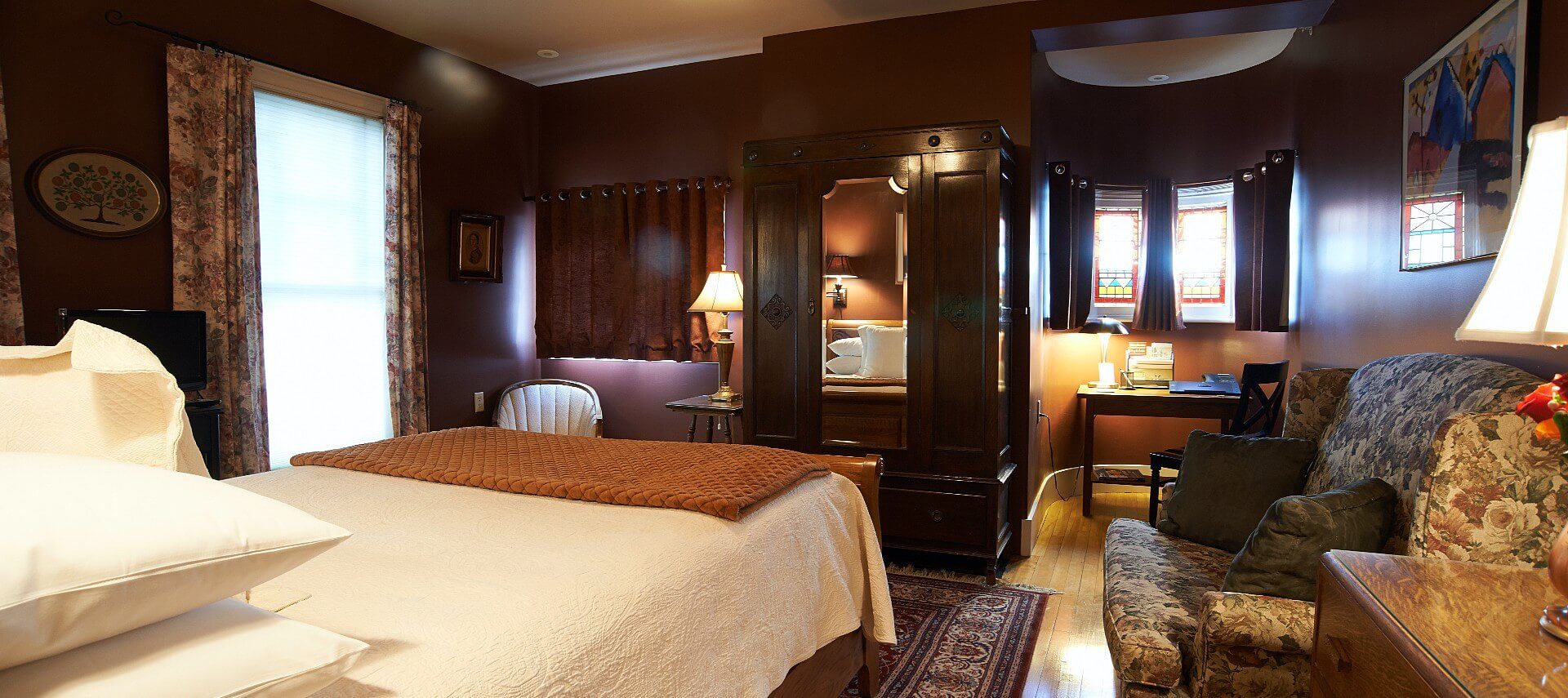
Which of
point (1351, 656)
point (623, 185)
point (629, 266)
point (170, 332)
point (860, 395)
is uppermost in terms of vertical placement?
point (623, 185)

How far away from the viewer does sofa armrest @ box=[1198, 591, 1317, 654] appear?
1.64 metres

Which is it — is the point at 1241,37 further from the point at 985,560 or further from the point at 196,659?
the point at 196,659

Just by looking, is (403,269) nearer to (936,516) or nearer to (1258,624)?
(936,516)

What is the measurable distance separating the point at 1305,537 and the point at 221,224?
3.94m

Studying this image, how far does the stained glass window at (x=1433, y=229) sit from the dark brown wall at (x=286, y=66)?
429 cm

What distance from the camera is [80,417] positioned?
4.10ft

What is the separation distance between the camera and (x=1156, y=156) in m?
5.34

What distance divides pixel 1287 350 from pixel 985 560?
95.1 inches

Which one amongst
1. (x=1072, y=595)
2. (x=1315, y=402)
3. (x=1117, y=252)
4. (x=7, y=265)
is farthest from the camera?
(x=1117, y=252)

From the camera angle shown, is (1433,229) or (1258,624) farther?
(1433,229)

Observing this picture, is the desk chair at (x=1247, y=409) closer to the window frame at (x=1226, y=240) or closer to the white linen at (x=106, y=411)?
the window frame at (x=1226, y=240)

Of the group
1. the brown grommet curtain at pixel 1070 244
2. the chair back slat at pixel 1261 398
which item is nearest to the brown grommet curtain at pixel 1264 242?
the chair back slat at pixel 1261 398

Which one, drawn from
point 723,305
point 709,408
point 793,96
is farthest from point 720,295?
point 793,96

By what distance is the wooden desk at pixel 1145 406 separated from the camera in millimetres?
4430
